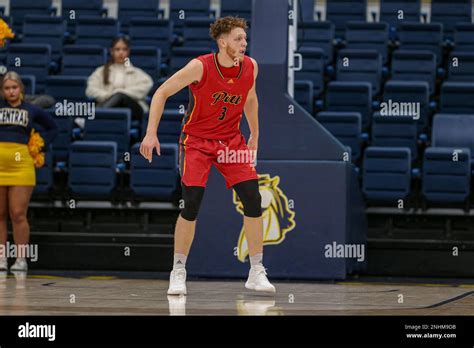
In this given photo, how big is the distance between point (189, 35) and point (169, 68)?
91 centimetres

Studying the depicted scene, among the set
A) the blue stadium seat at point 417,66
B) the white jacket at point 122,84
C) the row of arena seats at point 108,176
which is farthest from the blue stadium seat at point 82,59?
the blue stadium seat at point 417,66

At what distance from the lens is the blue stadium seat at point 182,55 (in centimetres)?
1445

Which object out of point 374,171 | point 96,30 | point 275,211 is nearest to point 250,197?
point 275,211

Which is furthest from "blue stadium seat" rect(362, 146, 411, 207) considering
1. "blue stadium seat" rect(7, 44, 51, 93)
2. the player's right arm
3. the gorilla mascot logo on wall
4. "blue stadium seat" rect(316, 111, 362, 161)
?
"blue stadium seat" rect(7, 44, 51, 93)

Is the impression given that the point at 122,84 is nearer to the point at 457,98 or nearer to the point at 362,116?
the point at 362,116

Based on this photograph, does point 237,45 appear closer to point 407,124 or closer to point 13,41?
point 407,124

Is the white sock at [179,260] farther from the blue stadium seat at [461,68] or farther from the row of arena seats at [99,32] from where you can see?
the row of arena seats at [99,32]

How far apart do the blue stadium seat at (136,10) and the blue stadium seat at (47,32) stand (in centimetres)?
113

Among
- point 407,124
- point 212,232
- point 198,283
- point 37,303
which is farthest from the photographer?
point 407,124

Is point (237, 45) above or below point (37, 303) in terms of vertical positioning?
above

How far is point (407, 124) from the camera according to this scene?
41.9 feet

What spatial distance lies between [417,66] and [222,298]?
677cm

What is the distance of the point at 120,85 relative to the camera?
1344 centimetres
